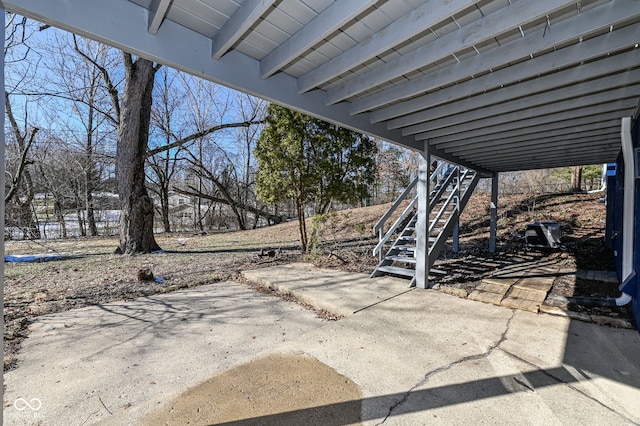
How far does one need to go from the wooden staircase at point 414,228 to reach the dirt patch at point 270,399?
265 cm

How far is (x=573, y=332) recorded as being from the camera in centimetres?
277

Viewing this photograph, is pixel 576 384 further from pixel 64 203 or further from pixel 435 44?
pixel 64 203

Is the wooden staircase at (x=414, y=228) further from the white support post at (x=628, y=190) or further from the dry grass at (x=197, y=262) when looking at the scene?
the white support post at (x=628, y=190)

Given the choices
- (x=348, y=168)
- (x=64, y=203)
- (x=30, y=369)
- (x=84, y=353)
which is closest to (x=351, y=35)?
(x=84, y=353)

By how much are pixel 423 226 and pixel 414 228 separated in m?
1.06

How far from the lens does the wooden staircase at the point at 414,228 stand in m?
4.75

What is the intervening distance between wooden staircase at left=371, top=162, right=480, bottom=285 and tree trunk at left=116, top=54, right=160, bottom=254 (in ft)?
20.5

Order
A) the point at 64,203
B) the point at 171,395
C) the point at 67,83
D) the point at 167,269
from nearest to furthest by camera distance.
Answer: the point at 171,395 < the point at 167,269 < the point at 67,83 < the point at 64,203

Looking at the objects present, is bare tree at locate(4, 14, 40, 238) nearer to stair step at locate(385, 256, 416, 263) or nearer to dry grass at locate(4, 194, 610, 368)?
dry grass at locate(4, 194, 610, 368)

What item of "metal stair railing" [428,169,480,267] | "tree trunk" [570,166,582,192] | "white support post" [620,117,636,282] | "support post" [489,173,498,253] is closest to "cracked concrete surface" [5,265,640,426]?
"white support post" [620,117,636,282]

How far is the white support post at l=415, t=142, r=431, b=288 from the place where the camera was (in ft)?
14.0

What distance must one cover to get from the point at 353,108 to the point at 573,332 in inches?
126

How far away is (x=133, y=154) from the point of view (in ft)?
24.6

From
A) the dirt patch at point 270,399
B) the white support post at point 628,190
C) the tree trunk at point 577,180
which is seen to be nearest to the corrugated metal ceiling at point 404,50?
the white support post at point 628,190
